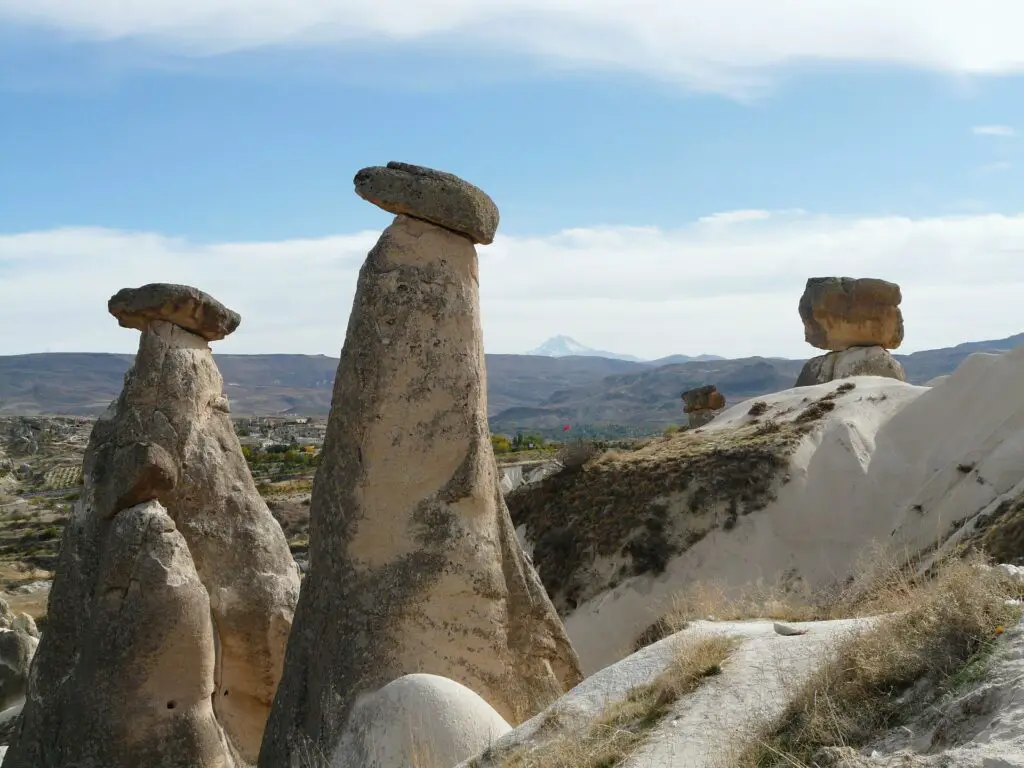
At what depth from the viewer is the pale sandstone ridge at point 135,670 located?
23.9ft

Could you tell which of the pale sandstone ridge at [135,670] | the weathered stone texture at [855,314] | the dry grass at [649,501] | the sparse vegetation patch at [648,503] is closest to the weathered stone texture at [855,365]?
the weathered stone texture at [855,314]

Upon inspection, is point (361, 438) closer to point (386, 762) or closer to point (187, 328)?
point (386, 762)

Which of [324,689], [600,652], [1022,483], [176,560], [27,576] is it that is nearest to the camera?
[324,689]

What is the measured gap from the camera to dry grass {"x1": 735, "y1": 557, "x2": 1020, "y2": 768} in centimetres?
481

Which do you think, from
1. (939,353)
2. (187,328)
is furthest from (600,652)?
(939,353)

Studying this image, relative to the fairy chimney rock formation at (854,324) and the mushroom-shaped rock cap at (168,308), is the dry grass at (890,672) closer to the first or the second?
the mushroom-shaped rock cap at (168,308)

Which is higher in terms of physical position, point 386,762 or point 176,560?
point 176,560

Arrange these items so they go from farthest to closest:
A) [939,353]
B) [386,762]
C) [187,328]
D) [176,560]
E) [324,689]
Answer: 1. [939,353]
2. [187,328]
3. [176,560]
4. [324,689]
5. [386,762]

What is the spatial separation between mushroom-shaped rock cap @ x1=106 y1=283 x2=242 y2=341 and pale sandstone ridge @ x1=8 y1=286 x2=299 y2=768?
2 centimetres

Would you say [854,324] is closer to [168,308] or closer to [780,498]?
[780,498]

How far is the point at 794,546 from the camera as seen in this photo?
48.2 ft

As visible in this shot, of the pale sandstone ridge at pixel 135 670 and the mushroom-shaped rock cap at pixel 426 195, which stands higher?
the mushroom-shaped rock cap at pixel 426 195

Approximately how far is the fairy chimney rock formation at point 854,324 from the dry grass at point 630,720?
16.0 metres

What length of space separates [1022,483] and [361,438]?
8253 millimetres
